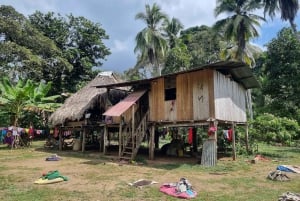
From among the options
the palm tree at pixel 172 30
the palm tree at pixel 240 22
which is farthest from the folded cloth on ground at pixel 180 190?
the palm tree at pixel 172 30

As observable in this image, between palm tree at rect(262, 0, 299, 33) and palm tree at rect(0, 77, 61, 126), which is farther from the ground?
palm tree at rect(262, 0, 299, 33)

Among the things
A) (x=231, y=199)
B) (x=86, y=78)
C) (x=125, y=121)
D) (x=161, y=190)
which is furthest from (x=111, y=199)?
(x=86, y=78)

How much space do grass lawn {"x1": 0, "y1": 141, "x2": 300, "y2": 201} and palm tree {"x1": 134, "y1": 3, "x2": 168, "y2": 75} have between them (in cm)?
1888

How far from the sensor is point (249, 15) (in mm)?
25938

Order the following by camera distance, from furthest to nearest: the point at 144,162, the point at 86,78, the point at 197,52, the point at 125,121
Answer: the point at 197,52, the point at 86,78, the point at 125,121, the point at 144,162

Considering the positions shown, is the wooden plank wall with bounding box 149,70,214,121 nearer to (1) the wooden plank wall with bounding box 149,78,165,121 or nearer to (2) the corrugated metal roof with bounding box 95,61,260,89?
(1) the wooden plank wall with bounding box 149,78,165,121

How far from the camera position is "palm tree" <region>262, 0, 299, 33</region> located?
85.0ft

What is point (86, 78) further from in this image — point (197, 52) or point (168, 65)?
point (197, 52)

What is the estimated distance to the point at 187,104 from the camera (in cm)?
1366

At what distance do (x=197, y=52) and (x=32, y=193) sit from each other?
30213 millimetres

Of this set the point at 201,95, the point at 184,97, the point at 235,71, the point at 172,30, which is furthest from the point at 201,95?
the point at 172,30

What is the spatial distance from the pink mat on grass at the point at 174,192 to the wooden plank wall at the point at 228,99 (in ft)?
18.3

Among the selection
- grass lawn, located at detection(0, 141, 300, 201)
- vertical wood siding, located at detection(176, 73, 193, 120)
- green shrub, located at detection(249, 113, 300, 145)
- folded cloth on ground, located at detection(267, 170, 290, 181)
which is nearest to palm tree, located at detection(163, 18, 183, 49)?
green shrub, located at detection(249, 113, 300, 145)

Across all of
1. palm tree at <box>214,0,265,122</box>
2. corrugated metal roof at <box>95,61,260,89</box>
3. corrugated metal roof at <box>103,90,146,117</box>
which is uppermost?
palm tree at <box>214,0,265,122</box>
